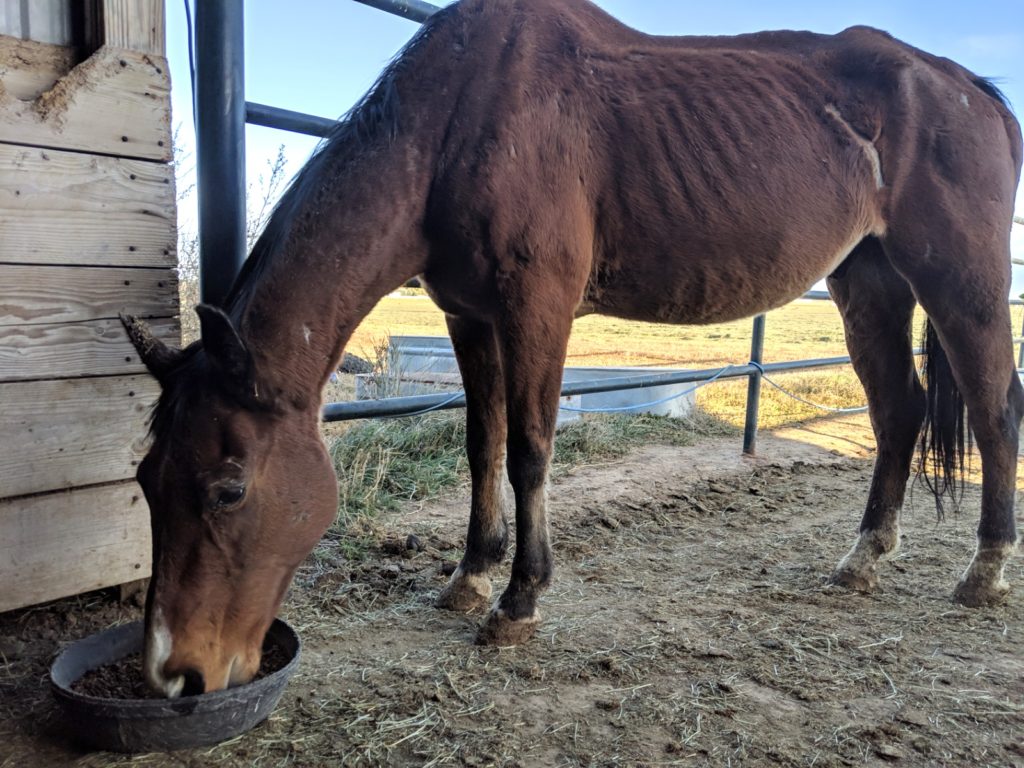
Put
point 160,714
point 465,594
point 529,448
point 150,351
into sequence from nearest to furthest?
point 160,714, point 150,351, point 529,448, point 465,594

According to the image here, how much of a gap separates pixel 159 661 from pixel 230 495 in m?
0.39

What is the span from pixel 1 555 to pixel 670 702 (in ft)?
6.21

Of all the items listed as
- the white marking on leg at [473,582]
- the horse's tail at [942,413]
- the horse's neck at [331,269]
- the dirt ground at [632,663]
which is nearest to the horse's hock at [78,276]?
the dirt ground at [632,663]

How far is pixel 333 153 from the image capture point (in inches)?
85.8

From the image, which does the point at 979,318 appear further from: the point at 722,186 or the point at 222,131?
the point at 222,131

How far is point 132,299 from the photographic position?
229 cm

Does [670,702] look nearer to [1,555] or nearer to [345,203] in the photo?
[345,203]

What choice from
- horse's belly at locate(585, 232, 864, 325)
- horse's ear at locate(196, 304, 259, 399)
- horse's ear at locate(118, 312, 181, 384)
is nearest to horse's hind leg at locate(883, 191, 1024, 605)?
horse's belly at locate(585, 232, 864, 325)

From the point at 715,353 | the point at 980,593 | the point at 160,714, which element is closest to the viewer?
the point at 160,714

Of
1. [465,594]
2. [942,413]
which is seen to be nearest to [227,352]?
[465,594]

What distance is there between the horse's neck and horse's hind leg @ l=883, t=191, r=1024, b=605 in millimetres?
1921

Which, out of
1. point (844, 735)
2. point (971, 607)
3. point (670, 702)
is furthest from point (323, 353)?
point (971, 607)

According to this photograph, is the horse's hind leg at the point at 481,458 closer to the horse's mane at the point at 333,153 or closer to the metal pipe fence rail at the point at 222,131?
the metal pipe fence rail at the point at 222,131

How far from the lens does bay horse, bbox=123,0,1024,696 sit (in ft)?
5.97
